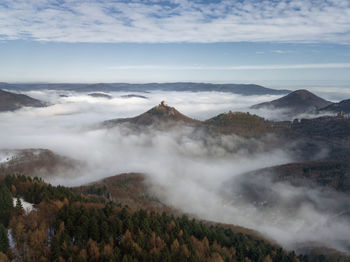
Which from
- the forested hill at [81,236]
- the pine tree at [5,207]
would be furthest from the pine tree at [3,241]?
the pine tree at [5,207]

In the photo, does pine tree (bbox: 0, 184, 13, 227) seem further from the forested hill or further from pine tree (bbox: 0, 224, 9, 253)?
pine tree (bbox: 0, 224, 9, 253)

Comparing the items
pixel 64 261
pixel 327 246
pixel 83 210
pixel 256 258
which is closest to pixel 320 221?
Answer: pixel 327 246

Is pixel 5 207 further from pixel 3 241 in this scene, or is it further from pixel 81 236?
pixel 81 236

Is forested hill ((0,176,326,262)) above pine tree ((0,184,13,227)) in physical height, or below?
below

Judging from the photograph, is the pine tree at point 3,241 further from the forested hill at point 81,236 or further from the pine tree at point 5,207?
the pine tree at point 5,207

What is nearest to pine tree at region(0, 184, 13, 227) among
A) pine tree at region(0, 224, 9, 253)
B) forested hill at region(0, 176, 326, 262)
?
forested hill at region(0, 176, 326, 262)

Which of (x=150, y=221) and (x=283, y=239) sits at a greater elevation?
(x=150, y=221)

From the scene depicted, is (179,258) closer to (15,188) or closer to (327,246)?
(15,188)

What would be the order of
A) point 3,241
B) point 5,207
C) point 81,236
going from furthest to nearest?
point 5,207 < point 81,236 < point 3,241

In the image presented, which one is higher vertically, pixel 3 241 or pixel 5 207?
pixel 5 207

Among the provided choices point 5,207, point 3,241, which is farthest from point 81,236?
point 5,207

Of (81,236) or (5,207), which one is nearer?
(81,236)
